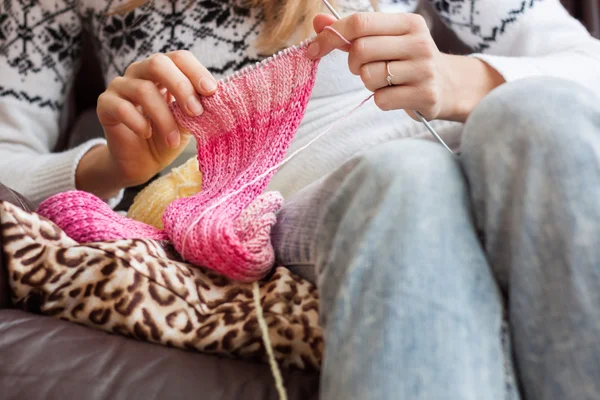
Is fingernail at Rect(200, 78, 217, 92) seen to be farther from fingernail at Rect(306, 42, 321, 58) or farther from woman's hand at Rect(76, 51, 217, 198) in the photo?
fingernail at Rect(306, 42, 321, 58)

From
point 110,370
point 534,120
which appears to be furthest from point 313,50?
point 110,370

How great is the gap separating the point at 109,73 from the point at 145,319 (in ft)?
2.05

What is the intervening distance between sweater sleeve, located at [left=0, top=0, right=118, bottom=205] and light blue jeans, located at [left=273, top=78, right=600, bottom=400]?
2.09 feet

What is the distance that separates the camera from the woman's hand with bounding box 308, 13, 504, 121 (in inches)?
21.4

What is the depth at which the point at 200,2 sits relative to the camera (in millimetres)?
862

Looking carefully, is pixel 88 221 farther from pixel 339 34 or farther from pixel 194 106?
pixel 339 34

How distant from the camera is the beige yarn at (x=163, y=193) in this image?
2.35 ft

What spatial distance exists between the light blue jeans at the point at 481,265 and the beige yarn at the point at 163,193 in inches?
14.7

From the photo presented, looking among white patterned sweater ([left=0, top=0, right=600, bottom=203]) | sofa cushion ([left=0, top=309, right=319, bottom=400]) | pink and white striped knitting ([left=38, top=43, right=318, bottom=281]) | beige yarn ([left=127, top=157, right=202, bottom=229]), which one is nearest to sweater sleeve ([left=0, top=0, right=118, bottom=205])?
white patterned sweater ([left=0, top=0, right=600, bottom=203])

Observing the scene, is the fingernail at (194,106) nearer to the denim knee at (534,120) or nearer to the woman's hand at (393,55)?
the woman's hand at (393,55)

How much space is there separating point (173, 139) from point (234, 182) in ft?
0.40

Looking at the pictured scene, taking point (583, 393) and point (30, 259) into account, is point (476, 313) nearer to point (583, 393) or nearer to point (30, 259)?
point (583, 393)

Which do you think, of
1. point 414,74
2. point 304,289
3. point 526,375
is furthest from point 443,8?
point 526,375

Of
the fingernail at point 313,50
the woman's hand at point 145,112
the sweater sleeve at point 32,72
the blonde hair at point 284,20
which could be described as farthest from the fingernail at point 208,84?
the sweater sleeve at point 32,72
